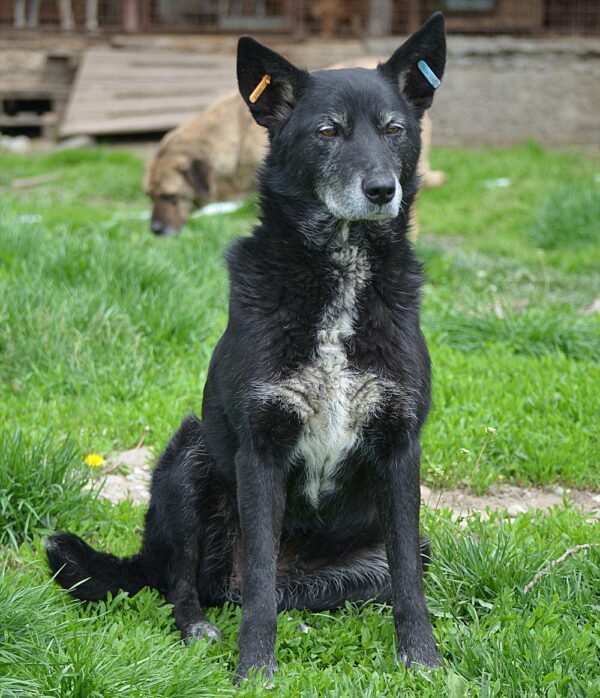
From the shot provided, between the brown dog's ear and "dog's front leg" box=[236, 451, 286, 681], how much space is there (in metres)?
6.39

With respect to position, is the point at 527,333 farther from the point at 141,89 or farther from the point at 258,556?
the point at 141,89

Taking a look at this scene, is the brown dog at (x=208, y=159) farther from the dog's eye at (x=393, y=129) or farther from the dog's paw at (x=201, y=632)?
the dog's paw at (x=201, y=632)

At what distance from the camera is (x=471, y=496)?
140 inches

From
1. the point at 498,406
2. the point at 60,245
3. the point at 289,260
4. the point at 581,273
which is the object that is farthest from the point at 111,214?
the point at 289,260

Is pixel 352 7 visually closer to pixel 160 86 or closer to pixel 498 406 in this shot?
pixel 160 86

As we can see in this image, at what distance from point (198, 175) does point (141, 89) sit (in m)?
4.79

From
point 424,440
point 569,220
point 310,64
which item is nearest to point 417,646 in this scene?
point 424,440

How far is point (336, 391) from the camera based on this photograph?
255cm

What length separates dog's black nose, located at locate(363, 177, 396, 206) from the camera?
2529 mm

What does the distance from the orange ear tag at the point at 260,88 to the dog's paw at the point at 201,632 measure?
1.63 metres

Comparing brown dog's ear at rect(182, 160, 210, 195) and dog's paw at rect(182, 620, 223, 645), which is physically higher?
dog's paw at rect(182, 620, 223, 645)

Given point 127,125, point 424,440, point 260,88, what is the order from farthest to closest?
point 127,125 < point 424,440 < point 260,88

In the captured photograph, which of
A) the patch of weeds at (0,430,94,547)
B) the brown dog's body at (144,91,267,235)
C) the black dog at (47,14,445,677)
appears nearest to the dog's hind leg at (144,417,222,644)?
the black dog at (47,14,445,677)

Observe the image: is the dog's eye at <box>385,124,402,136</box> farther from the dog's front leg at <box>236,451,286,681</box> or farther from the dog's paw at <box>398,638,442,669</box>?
the dog's paw at <box>398,638,442,669</box>
